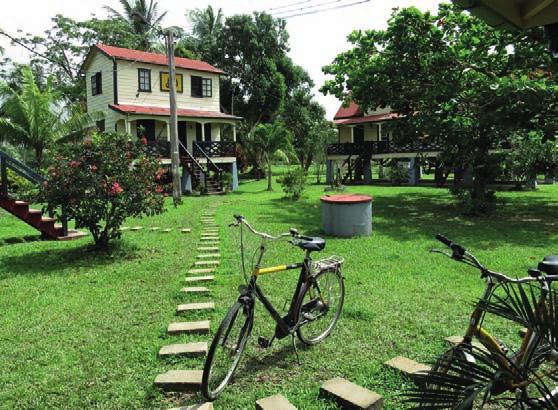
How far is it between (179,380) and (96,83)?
22524 millimetres

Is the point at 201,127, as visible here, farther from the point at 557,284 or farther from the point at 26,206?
the point at 557,284

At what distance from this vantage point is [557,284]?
5.86 metres

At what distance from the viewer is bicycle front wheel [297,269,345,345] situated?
4055mm

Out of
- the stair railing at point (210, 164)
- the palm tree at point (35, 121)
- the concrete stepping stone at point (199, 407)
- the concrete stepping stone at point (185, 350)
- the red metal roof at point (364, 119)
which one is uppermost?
the red metal roof at point (364, 119)

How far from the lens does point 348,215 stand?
31.8 feet

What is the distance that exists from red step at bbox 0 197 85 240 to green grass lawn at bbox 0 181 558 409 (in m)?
0.38

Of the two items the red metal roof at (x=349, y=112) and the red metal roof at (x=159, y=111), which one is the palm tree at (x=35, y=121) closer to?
the red metal roof at (x=159, y=111)

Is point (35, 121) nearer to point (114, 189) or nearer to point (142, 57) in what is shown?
point (142, 57)

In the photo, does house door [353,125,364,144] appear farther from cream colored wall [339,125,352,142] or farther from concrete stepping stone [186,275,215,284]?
concrete stepping stone [186,275,215,284]

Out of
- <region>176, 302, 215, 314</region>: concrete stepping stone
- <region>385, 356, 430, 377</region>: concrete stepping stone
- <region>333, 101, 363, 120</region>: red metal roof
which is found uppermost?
<region>333, 101, 363, 120</region>: red metal roof

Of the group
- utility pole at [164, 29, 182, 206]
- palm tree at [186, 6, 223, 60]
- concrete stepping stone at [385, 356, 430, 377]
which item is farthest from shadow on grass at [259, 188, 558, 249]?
palm tree at [186, 6, 223, 60]

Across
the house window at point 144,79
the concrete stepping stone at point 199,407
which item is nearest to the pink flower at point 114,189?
the concrete stepping stone at point 199,407

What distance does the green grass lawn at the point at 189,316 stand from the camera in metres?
3.51

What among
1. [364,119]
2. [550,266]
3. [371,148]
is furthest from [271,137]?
[550,266]
